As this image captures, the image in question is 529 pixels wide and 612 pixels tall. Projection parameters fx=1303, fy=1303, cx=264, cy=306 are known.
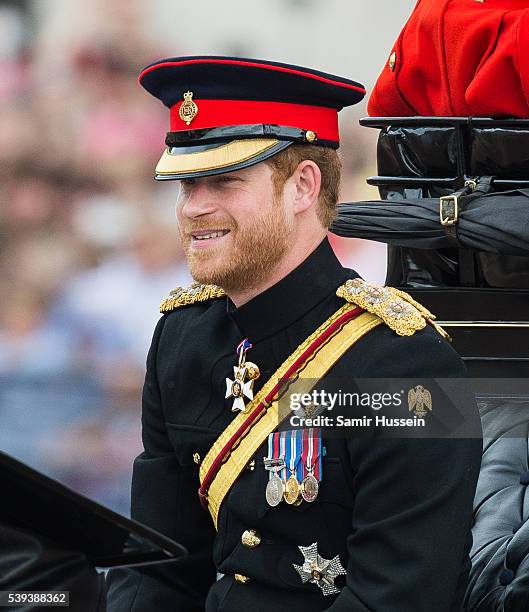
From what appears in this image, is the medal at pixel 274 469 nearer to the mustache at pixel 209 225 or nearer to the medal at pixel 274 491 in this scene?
the medal at pixel 274 491

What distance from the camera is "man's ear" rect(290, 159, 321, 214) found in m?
2.15

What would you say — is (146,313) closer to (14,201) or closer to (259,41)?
(14,201)

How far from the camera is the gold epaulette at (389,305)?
2121 mm

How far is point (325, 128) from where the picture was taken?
224 cm

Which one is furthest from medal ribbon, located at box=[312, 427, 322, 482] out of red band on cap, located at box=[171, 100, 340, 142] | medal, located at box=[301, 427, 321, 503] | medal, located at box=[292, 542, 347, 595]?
red band on cap, located at box=[171, 100, 340, 142]

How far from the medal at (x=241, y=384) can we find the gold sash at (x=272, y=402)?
0.05ft

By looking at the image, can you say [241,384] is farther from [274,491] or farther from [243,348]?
[274,491]

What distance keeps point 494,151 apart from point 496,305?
0.32 metres

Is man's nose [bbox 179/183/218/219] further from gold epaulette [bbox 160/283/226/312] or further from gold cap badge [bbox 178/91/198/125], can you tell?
gold epaulette [bbox 160/283/226/312]

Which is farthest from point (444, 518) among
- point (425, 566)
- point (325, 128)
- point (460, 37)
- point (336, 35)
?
point (336, 35)

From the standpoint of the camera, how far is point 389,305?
2.17 metres

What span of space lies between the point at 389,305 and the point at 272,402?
10.0 inches

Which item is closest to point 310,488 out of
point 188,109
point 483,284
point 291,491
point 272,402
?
point 291,491

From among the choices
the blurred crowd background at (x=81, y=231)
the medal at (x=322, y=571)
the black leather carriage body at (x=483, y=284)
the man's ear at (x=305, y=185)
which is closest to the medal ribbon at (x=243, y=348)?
the man's ear at (x=305, y=185)
